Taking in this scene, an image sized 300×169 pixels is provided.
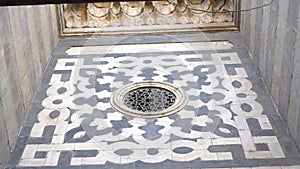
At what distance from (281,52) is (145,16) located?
1.47 meters

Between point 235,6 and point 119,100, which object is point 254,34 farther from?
point 119,100

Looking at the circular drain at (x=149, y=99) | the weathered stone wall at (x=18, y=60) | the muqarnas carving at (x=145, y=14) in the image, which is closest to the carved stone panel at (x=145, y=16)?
the muqarnas carving at (x=145, y=14)

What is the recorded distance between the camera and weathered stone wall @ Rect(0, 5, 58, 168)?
8.39 ft

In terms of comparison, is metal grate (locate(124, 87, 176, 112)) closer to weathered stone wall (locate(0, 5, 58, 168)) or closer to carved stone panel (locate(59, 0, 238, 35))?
weathered stone wall (locate(0, 5, 58, 168))

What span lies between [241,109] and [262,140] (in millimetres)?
342

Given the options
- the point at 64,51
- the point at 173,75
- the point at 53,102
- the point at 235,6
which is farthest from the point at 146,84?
the point at 235,6

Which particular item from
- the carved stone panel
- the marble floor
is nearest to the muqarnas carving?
the carved stone panel

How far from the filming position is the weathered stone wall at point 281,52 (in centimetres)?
260

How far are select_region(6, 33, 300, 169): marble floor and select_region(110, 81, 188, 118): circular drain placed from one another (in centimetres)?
4

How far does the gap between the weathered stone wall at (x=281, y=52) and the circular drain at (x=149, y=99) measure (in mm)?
578

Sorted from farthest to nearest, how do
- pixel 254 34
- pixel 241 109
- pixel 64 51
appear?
1. pixel 64 51
2. pixel 254 34
3. pixel 241 109

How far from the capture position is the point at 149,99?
309cm

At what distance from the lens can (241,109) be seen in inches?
116

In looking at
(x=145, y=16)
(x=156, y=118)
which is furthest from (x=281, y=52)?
(x=145, y=16)
